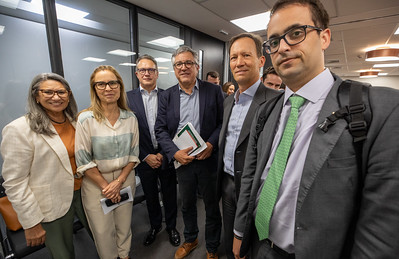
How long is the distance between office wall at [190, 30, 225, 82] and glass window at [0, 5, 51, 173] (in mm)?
3081

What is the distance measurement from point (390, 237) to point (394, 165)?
22 cm

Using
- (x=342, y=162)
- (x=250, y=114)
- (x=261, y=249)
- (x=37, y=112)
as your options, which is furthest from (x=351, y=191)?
(x=37, y=112)

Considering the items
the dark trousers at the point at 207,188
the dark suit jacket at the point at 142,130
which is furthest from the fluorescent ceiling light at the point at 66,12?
the dark trousers at the point at 207,188

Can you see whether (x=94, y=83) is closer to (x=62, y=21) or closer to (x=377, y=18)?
(x=62, y=21)

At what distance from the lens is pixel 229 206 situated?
1.51 metres

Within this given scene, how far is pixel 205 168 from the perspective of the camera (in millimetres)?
1763

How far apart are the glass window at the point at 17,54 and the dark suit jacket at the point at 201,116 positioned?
1984 mm

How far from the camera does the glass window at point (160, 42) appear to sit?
3.69m

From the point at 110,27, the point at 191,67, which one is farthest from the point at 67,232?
the point at 110,27

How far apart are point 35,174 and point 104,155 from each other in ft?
1.48

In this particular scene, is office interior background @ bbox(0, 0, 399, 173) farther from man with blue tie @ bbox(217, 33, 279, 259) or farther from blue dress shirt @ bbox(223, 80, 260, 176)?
blue dress shirt @ bbox(223, 80, 260, 176)

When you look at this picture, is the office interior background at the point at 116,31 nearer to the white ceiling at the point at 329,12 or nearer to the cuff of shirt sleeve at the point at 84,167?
the white ceiling at the point at 329,12

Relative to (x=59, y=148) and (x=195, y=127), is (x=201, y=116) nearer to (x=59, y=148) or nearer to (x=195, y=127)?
(x=195, y=127)

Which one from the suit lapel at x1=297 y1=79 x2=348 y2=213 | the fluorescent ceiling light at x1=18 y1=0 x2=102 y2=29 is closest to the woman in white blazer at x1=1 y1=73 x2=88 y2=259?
the suit lapel at x1=297 y1=79 x2=348 y2=213
